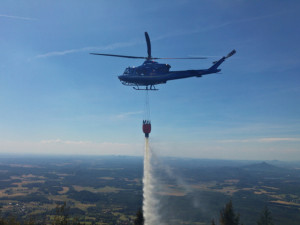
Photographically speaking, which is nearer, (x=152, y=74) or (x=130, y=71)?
(x=152, y=74)

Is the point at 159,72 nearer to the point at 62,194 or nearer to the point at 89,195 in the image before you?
the point at 89,195

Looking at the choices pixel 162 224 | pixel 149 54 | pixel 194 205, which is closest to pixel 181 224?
pixel 162 224

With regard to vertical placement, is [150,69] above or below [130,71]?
below

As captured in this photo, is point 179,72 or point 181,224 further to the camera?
point 181,224

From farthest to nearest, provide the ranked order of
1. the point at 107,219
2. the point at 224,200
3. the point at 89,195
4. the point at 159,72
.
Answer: the point at 89,195 < the point at 224,200 < the point at 107,219 < the point at 159,72

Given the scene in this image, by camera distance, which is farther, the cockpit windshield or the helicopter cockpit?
the cockpit windshield

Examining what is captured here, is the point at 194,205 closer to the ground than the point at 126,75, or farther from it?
closer to the ground

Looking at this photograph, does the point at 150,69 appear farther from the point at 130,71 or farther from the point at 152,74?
the point at 130,71

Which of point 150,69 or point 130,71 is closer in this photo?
point 150,69

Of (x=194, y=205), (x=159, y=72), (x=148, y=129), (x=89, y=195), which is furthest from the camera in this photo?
(x=89, y=195)

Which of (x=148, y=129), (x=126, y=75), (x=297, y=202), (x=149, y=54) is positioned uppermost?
(x=149, y=54)

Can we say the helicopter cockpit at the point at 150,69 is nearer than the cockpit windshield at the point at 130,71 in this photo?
Yes
